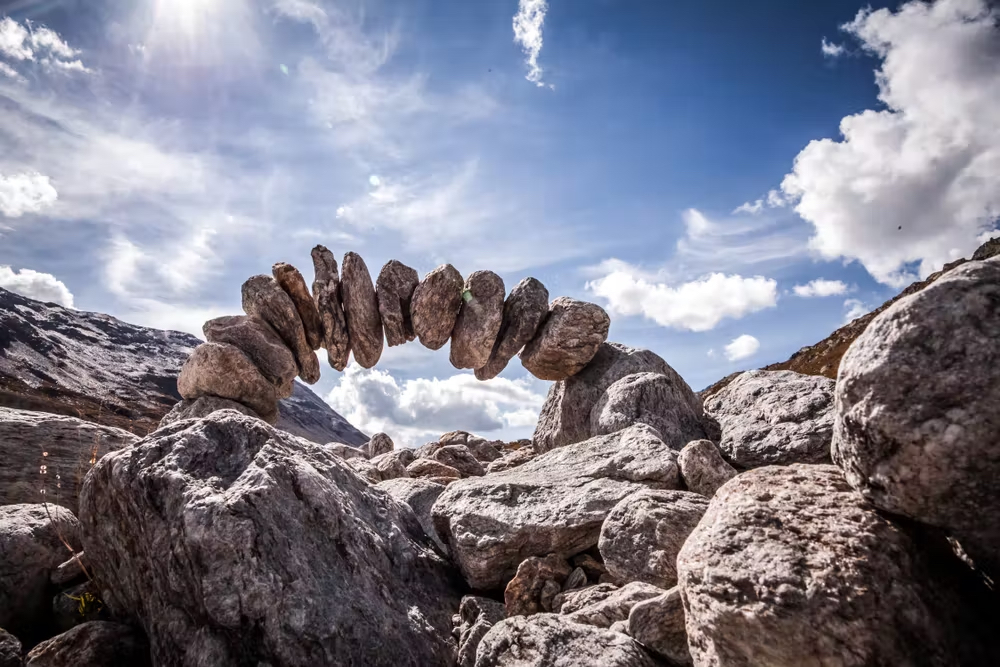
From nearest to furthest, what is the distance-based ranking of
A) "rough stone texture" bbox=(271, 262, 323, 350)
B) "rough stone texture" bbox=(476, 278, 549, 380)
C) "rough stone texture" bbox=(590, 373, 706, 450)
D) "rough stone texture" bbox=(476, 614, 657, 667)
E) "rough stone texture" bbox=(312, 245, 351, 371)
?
1. "rough stone texture" bbox=(476, 614, 657, 667)
2. "rough stone texture" bbox=(590, 373, 706, 450)
3. "rough stone texture" bbox=(476, 278, 549, 380)
4. "rough stone texture" bbox=(312, 245, 351, 371)
5. "rough stone texture" bbox=(271, 262, 323, 350)

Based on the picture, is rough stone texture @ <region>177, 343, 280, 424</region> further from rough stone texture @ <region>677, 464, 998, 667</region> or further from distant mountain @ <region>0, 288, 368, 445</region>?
distant mountain @ <region>0, 288, 368, 445</region>

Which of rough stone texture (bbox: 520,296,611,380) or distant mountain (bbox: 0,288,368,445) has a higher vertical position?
distant mountain (bbox: 0,288,368,445)

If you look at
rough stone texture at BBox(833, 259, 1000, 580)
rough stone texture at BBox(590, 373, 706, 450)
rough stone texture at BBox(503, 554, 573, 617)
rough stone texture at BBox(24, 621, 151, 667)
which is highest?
rough stone texture at BBox(590, 373, 706, 450)

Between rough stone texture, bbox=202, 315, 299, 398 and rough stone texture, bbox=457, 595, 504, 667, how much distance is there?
10577 mm

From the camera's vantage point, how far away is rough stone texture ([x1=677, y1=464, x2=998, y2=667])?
3143 mm

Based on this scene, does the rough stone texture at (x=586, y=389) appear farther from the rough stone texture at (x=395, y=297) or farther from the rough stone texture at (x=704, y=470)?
the rough stone texture at (x=704, y=470)

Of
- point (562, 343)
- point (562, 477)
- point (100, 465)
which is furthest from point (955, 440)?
point (562, 343)

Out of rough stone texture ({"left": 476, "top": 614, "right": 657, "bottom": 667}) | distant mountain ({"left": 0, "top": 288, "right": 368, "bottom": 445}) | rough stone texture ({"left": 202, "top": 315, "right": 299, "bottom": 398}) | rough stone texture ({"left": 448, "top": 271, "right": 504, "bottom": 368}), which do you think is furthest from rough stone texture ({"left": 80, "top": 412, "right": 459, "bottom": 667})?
distant mountain ({"left": 0, "top": 288, "right": 368, "bottom": 445})

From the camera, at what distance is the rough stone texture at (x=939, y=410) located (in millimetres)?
3182

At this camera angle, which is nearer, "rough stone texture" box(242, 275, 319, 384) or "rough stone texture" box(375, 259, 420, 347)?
"rough stone texture" box(375, 259, 420, 347)

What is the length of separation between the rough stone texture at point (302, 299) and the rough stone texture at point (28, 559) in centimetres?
855

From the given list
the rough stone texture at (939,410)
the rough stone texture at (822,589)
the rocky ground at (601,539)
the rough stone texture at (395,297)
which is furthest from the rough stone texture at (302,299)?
the rough stone texture at (939,410)

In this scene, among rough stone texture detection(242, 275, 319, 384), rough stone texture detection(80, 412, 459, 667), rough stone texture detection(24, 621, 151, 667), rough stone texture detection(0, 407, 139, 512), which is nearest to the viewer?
rough stone texture detection(80, 412, 459, 667)

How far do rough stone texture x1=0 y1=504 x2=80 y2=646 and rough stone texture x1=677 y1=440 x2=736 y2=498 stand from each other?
8242mm
